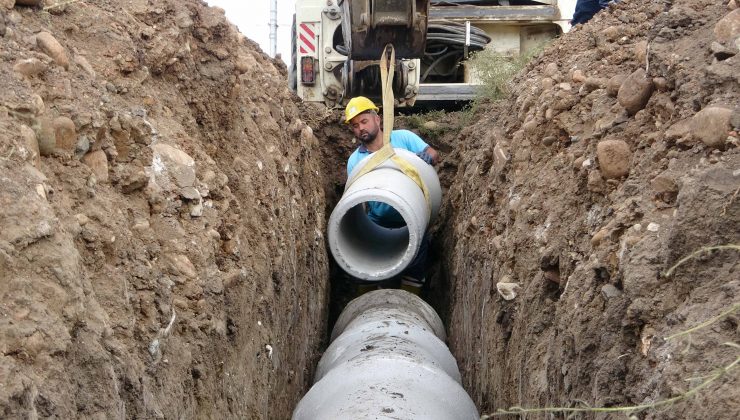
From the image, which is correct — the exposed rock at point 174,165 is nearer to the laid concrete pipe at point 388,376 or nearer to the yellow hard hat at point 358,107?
the laid concrete pipe at point 388,376

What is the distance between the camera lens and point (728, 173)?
2.35m

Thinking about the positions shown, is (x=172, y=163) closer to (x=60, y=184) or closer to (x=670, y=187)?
(x=60, y=184)

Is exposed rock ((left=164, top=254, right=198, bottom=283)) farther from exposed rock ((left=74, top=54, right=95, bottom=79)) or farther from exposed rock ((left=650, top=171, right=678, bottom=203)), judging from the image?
exposed rock ((left=650, top=171, right=678, bottom=203))

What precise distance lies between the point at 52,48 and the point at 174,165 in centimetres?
65

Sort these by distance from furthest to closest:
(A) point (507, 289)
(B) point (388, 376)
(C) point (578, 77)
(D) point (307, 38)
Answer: (D) point (307, 38) → (C) point (578, 77) → (B) point (388, 376) → (A) point (507, 289)

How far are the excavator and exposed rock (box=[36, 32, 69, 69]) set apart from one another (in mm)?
3482

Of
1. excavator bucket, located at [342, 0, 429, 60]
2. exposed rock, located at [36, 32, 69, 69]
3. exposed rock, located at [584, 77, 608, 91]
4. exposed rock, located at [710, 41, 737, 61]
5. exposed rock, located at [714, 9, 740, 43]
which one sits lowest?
excavator bucket, located at [342, 0, 429, 60]

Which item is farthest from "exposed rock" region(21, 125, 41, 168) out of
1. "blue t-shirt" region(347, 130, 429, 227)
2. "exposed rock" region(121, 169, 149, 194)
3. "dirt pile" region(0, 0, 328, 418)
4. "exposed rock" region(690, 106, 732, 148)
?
"blue t-shirt" region(347, 130, 429, 227)

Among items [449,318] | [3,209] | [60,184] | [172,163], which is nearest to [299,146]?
[449,318]

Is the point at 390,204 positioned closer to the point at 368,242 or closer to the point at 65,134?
the point at 368,242

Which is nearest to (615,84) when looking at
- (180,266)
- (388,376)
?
(388,376)

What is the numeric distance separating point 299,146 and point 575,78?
7.44ft

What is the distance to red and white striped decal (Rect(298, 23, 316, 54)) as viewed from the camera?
8.16 meters

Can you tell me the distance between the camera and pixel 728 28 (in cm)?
293
